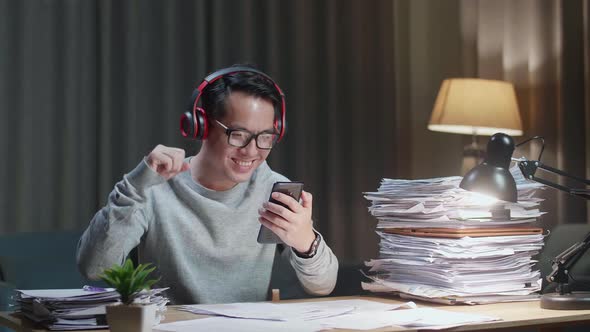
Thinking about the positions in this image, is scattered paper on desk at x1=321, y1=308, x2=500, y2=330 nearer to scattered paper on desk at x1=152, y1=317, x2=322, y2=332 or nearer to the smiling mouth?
scattered paper on desk at x1=152, y1=317, x2=322, y2=332

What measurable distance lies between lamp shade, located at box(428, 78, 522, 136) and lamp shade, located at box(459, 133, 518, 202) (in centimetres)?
192

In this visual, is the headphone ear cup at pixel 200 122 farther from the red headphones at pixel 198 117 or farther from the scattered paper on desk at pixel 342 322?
the scattered paper on desk at pixel 342 322

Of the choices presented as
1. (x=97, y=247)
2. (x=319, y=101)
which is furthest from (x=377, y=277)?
(x=319, y=101)

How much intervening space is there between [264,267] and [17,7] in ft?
6.75

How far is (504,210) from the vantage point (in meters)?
1.77

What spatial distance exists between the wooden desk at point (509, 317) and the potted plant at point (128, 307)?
214mm

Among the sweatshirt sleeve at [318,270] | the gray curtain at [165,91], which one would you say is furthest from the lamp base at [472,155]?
the sweatshirt sleeve at [318,270]

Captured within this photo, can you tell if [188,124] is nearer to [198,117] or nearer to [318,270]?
[198,117]

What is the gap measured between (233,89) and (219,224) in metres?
0.33

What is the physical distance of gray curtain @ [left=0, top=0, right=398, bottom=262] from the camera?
346 centimetres

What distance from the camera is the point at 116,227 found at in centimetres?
169

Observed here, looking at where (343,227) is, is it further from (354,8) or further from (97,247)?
(97,247)

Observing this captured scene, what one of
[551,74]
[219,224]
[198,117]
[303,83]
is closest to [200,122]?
[198,117]

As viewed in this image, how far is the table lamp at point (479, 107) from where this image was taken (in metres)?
3.42
